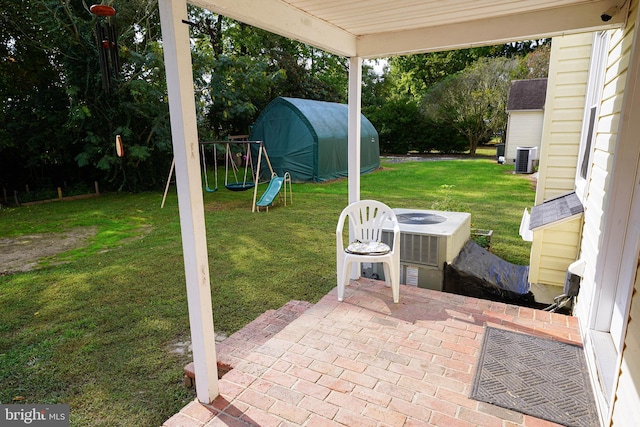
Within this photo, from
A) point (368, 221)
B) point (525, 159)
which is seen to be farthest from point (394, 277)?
point (525, 159)

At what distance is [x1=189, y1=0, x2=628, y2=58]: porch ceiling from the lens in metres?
2.30

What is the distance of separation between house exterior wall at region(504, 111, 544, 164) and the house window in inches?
480

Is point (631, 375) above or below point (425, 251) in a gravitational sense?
above

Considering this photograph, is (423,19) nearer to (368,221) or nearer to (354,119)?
(354,119)

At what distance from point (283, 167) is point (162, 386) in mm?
9267

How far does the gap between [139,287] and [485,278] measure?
3487 mm

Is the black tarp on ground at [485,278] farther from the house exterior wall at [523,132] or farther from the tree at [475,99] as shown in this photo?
the tree at [475,99]

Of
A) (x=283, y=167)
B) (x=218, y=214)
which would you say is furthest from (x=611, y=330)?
(x=283, y=167)

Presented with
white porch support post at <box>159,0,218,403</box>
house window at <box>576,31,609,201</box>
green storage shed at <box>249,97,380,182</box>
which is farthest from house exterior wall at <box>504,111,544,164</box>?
white porch support post at <box>159,0,218,403</box>

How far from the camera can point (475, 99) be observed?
17.0m

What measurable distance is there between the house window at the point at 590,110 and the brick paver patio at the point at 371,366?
1.43 metres

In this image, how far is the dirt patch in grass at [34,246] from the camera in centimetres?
470

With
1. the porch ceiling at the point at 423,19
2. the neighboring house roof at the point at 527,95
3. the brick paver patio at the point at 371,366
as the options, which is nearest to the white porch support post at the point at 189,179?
the brick paver patio at the point at 371,366

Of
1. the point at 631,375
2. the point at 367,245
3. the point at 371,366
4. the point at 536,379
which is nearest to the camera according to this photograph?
the point at 631,375
